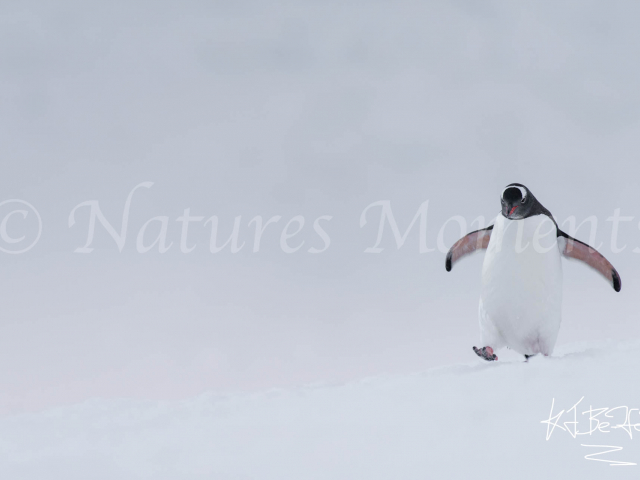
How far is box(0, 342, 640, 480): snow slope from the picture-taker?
3.59 meters

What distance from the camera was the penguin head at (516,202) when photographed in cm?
675

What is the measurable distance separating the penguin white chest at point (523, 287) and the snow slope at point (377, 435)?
1.13 meters

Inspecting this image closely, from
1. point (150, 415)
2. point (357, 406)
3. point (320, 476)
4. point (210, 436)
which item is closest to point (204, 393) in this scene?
point (150, 415)

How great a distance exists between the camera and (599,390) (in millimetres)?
4230

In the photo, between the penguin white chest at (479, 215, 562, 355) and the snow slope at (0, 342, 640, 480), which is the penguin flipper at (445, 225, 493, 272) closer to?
the penguin white chest at (479, 215, 562, 355)

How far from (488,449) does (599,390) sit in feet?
3.74

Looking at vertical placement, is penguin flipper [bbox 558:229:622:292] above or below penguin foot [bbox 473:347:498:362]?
above

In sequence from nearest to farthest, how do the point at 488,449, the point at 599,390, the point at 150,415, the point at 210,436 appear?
1. the point at 488,449
2. the point at 599,390
3. the point at 210,436
4. the point at 150,415

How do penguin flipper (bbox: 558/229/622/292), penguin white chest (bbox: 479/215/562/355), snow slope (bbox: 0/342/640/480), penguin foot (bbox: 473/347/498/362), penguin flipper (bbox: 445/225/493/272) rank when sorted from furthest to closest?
penguin flipper (bbox: 445/225/493/272) → penguin flipper (bbox: 558/229/622/292) → penguin white chest (bbox: 479/215/562/355) → penguin foot (bbox: 473/347/498/362) → snow slope (bbox: 0/342/640/480)

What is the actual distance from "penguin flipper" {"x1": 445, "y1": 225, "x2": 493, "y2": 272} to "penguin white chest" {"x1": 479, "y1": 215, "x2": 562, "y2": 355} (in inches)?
40.8

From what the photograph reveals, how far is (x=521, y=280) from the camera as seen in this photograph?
667 centimetres

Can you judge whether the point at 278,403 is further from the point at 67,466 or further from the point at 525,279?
the point at 525,279
